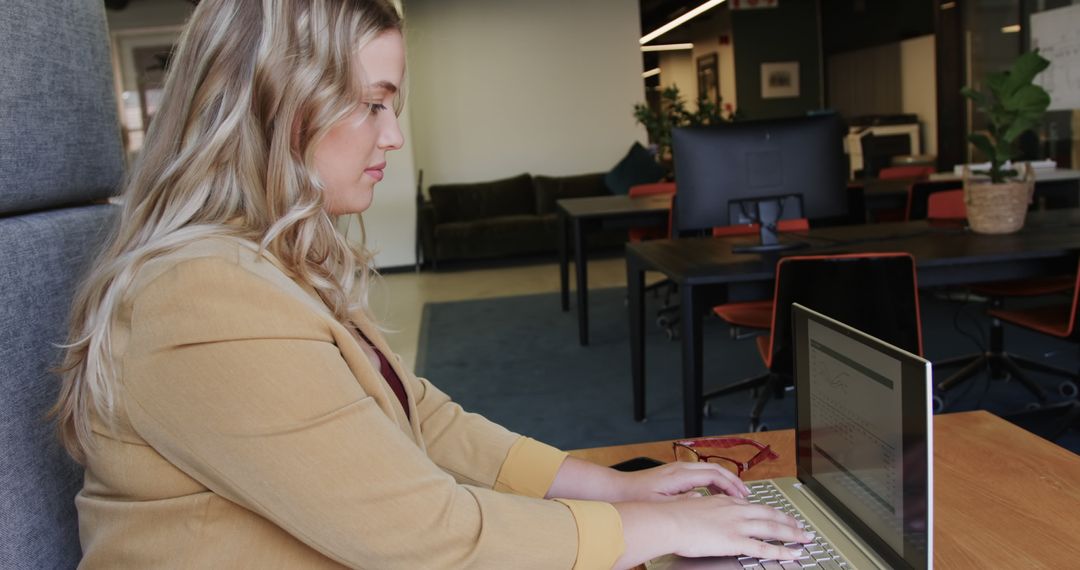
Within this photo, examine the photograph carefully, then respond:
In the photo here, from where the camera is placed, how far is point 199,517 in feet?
2.62

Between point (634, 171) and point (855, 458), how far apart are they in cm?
831

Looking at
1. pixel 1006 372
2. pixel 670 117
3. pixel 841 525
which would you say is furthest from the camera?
pixel 670 117

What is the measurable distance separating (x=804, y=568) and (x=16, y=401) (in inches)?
31.3

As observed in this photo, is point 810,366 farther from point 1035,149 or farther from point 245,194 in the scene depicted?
point 1035,149

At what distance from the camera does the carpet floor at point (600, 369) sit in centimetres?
371

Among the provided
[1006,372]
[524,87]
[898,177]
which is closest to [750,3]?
[524,87]

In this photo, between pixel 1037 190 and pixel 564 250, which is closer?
pixel 1037 190

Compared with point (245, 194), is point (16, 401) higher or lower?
lower

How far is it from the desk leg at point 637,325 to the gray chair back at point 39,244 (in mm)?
2690

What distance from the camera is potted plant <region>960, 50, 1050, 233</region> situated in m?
3.00

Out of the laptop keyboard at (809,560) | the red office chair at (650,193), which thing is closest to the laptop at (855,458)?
the laptop keyboard at (809,560)

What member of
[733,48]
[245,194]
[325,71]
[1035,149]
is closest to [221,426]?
[245,194]

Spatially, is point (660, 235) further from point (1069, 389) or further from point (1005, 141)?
point (1005, 141)

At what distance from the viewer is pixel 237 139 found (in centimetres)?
86
